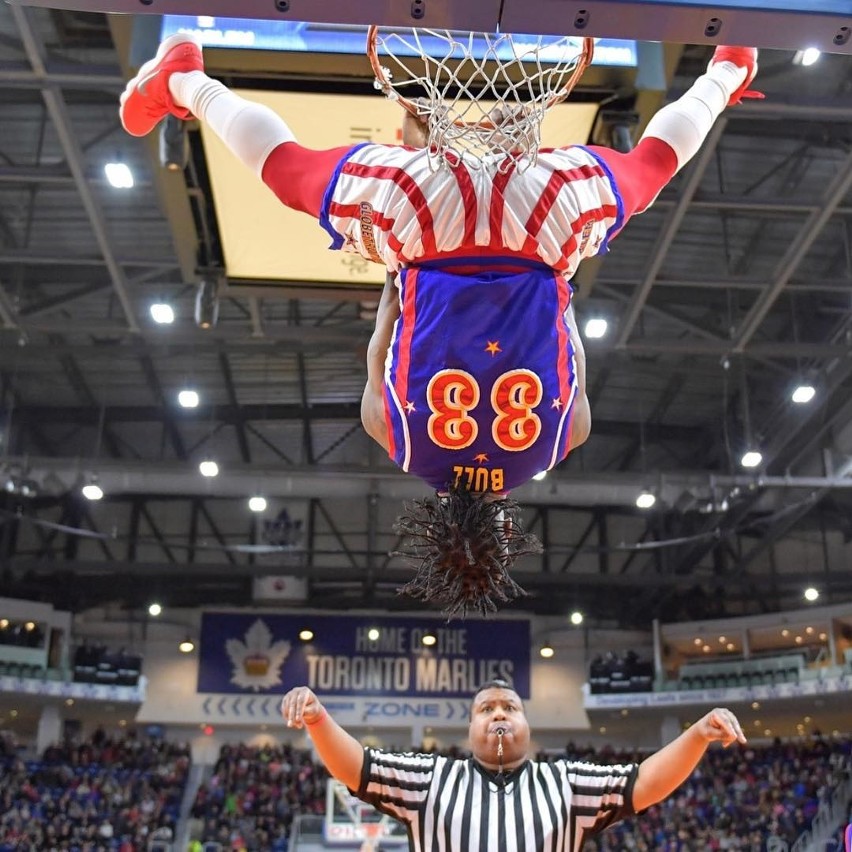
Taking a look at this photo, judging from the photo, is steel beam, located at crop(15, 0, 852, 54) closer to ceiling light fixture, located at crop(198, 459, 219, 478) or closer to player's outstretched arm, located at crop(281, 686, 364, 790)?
player's outstretched arm, located at crop(281, 686, 364, 790)

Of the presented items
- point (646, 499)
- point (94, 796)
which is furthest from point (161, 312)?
point (94, 796)

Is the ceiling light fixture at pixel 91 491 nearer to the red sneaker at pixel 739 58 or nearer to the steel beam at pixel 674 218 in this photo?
the steel beam at pixel 674 218

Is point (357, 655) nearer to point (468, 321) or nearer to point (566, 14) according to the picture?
point (468, 321)

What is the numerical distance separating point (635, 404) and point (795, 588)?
966cm

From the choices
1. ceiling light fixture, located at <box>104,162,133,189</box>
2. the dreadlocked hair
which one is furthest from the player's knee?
ceiling light fixture, located at <box>104,162,133,189</box>

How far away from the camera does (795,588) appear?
28.8 meters

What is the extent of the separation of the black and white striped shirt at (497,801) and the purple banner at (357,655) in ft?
87.7

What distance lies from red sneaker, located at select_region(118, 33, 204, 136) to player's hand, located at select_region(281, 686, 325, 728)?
2.42m

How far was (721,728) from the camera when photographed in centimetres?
289

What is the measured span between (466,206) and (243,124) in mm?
940

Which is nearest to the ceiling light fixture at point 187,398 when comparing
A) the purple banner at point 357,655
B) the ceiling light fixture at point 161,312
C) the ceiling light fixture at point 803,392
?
the ceiling light fixture at point 161,312

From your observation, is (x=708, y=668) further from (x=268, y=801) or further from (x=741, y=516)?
(x=268, y=801)

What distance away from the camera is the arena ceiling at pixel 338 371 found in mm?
11281

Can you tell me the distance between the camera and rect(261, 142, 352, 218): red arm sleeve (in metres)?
3.69
